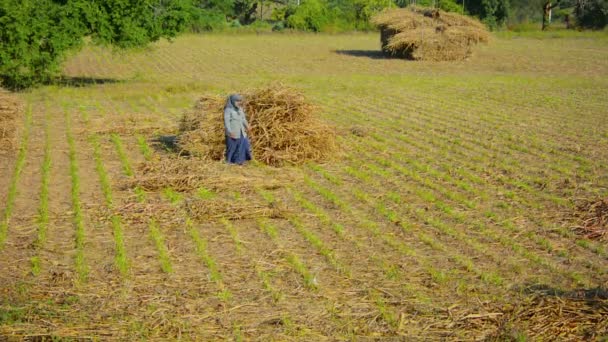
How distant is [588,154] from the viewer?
13789 mm

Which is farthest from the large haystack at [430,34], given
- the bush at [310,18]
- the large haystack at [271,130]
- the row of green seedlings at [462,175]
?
the large haystack at [271,130]

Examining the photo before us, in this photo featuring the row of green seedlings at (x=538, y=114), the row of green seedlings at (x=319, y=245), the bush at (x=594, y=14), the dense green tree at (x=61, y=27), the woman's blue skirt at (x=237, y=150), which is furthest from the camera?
the bush at (x=594, y=14)

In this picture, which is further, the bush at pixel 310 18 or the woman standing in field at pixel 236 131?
the bush at pixel 310 18

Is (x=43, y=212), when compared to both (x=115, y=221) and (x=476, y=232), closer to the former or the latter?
(x=115, y=221)

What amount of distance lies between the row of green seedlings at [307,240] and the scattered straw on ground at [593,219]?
2.92m

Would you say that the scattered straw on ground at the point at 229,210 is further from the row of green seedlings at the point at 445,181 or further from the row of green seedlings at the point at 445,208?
the row of green seedlings at the point at 445,181

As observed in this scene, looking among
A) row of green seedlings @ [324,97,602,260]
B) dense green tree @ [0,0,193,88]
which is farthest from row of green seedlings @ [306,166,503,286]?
dense green tree @ [0,0,193,88]

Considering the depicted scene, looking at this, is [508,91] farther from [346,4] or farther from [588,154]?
[346,4]

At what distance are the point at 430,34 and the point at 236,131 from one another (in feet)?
77.6

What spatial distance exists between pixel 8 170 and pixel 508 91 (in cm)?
1594

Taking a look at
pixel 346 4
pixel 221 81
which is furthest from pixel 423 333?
pixel 346 4

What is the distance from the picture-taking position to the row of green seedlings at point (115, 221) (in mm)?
8156

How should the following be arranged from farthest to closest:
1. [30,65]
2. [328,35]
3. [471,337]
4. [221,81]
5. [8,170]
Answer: [328,35] → [221,81] → [30,65] → [8,170] → [471,337]

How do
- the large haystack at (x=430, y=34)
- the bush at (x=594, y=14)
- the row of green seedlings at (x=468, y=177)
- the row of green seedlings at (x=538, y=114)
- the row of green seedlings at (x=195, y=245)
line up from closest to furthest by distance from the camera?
the row of green seedlings at (x=195, y=245) < the row of green seedlings at (x=468, y=177) < the row of green seedlings at (x=538, y=114) < the large haystack at (x=430, y=34) < the bush at (x=594, y=14)
